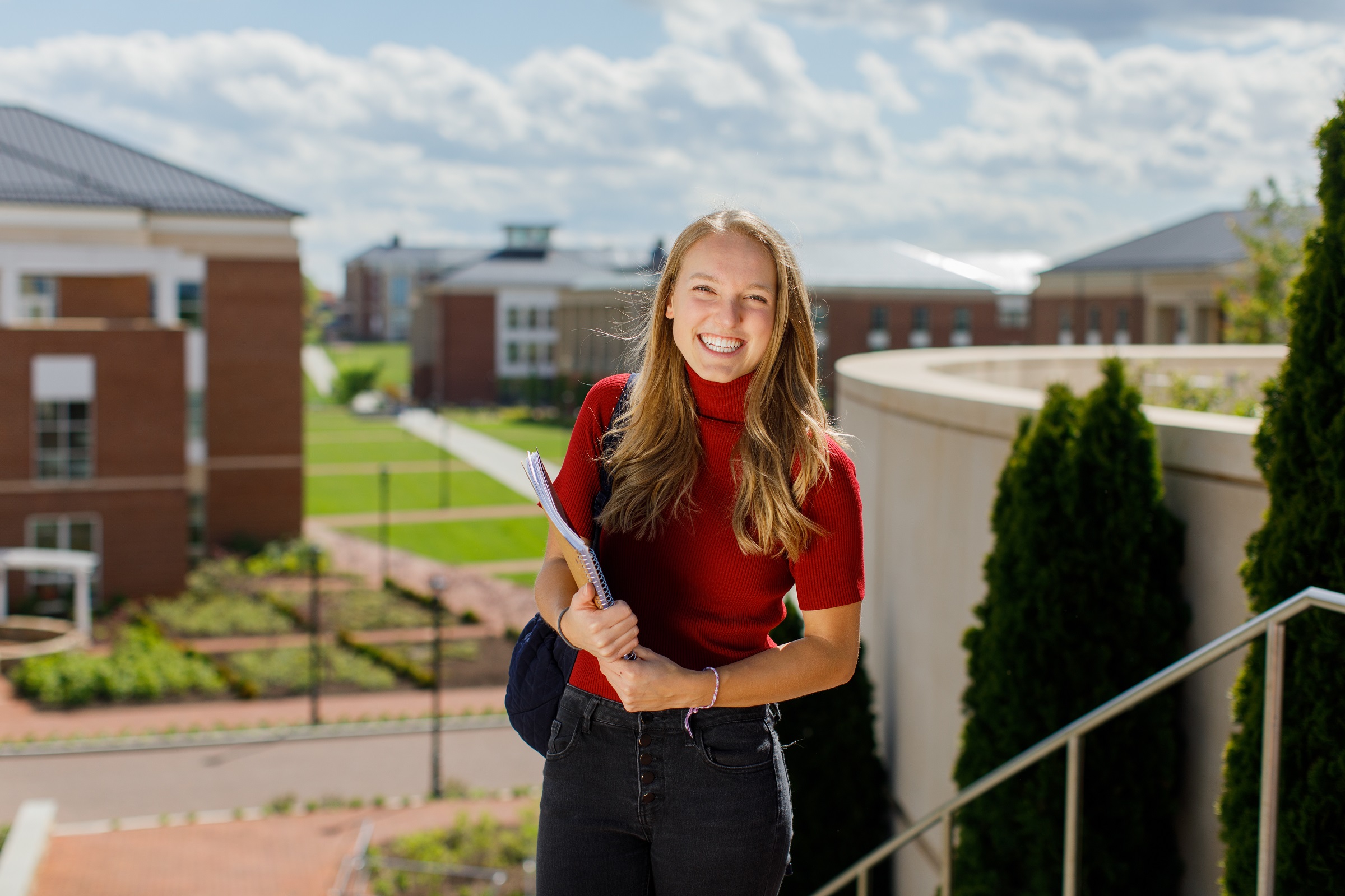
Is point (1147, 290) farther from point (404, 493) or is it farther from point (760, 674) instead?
point (760, 674)

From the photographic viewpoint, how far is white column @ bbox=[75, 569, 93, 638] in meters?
31.7

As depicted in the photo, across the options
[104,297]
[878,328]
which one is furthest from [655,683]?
[878,328]

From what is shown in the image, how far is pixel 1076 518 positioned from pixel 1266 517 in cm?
225

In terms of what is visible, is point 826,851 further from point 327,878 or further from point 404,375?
point 404,375

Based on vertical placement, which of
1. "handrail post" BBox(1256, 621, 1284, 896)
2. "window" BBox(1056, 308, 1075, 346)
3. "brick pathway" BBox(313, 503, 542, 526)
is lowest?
"brick pathway" BBox(313, 503, 542, 526)

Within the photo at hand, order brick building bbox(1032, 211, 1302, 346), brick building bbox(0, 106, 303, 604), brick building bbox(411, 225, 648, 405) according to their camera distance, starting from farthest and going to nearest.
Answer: brick building bbox(411, 225, 648, 405), brick building bbox(1032, 211, 1302, 346), brick building bbox(0, 106, 303, 604)

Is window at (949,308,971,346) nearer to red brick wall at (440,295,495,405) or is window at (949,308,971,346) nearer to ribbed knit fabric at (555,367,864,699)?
red brick wall at (440,295,495,405)

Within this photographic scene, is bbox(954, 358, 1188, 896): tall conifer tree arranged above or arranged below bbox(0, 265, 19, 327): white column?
below

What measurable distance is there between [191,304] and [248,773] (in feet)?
67.1

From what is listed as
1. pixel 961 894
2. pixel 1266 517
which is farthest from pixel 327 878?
pixel 1266 517

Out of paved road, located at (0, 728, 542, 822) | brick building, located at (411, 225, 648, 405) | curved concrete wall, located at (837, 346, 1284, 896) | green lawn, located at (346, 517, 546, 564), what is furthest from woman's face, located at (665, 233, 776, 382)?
brick building, located at (411, 225, 648, 405)

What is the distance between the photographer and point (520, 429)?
73.7 m

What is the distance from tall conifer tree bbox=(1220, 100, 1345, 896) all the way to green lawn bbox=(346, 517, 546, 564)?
37185 mm

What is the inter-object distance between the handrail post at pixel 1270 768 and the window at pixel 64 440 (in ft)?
118
